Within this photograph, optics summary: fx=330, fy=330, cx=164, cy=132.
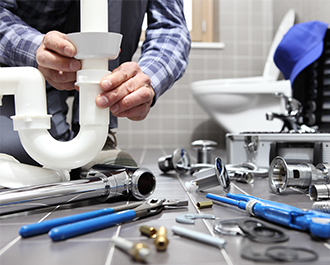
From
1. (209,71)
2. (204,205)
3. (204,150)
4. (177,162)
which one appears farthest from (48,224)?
(209,71)

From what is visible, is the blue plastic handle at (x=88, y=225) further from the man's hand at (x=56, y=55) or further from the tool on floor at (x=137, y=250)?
the man's hand at (x=56, y=55)

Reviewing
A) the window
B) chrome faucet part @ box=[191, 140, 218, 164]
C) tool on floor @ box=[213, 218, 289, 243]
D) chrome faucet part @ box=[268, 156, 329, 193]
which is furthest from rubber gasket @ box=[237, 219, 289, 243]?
the window

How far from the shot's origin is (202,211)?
49cm

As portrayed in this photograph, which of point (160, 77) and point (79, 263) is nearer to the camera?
point (79, 263)

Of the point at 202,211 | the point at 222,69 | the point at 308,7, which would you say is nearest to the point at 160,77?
the point at 202,211

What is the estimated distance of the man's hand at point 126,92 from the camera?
1.63 ft

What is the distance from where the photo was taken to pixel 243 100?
188cm

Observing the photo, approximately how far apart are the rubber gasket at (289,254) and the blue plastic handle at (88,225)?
18cm

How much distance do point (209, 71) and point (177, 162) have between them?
1.63m

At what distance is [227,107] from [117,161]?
1253 millimetres

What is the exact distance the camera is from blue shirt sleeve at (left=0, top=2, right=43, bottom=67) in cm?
63

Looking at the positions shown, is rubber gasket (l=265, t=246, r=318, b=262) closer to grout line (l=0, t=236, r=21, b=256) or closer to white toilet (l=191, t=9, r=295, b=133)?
grout line (l=0, t=236, r=21, b=256)

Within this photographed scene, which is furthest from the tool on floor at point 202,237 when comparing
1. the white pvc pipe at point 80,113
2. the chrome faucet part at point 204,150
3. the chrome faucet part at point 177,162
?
the chrome faucet part at point 204,150

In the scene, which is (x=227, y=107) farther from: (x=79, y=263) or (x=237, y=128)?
(x=79, y=263)
